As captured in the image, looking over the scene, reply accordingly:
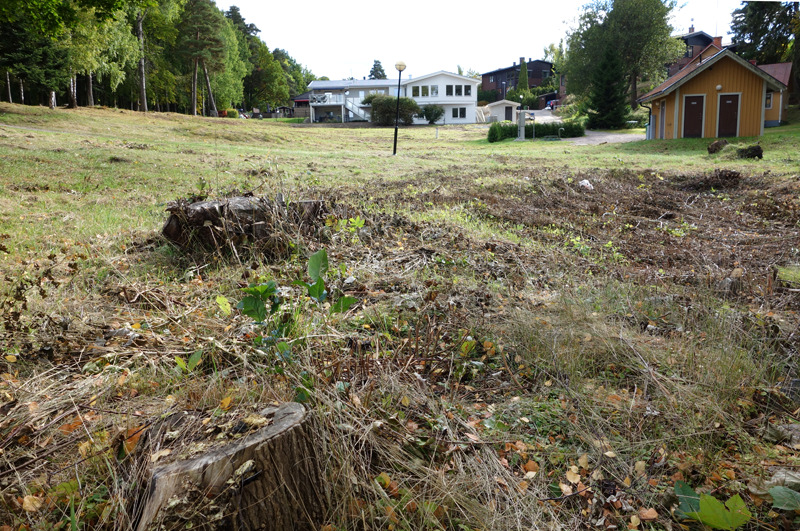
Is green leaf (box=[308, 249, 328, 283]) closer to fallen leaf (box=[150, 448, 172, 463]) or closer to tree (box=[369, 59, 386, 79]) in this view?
fallen leaf (box=[150, 448, 172, 463])

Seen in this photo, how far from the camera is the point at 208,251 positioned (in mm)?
5449

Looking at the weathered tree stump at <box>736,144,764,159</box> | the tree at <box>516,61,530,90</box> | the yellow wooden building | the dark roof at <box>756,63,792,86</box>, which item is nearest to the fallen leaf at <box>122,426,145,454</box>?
the weathered tree stump at <box>736,144,764,159</box>

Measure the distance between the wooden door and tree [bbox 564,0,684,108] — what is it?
56.2 ft

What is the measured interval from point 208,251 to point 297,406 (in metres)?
3.82

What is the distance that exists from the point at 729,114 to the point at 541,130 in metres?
11.0

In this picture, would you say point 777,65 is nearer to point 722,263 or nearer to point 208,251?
point 722,263

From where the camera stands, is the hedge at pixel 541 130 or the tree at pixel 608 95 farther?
the tree at pixel 608 95

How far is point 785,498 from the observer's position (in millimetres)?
1953

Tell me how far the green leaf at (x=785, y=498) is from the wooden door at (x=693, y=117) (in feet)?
90.8

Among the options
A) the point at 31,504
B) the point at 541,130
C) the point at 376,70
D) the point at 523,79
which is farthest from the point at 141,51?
the point at 376,70

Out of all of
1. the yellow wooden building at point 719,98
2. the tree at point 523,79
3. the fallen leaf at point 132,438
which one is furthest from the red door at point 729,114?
the tree at point 523,79

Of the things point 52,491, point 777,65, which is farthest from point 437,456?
point 777,65

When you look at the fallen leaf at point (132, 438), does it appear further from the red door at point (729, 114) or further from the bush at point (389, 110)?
the bush at point (389, 110)

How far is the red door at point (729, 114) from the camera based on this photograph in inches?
966
